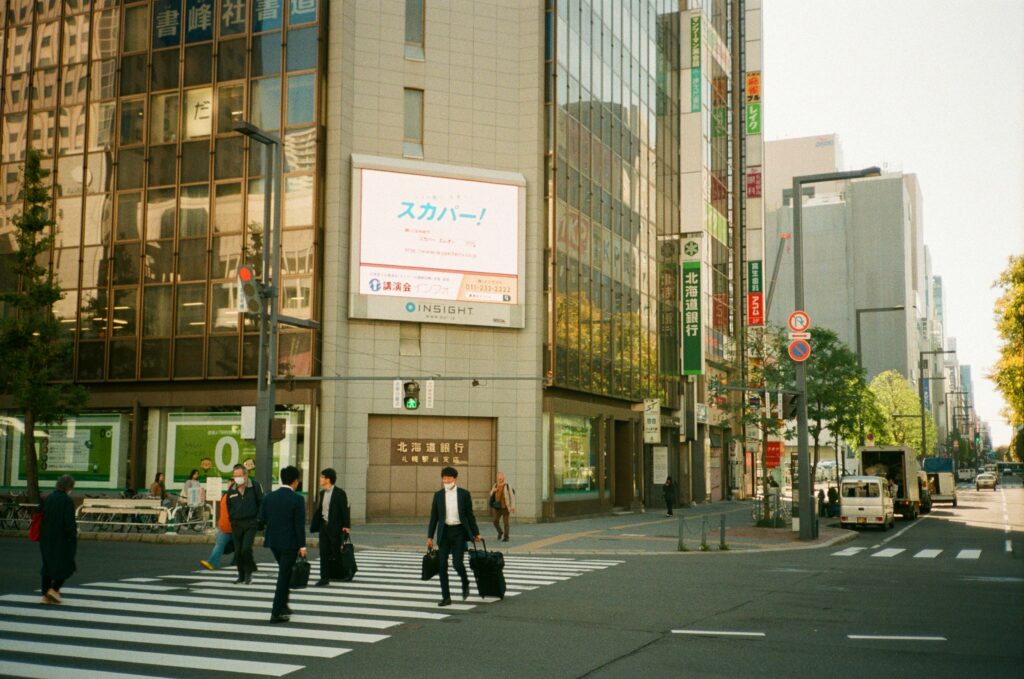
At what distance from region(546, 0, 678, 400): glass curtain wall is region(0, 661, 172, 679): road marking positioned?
95.9 ft

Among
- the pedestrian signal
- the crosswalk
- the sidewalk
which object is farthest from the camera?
the pedestrian signal

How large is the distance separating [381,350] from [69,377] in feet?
39.9

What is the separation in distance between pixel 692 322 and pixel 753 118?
2113cm

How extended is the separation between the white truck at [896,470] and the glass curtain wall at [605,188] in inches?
438

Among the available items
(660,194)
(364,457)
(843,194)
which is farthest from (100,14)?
(843,194)

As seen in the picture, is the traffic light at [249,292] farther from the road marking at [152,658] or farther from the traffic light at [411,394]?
the road marking at [152,658]

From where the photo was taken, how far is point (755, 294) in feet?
208

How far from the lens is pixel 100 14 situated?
3825 centimetres

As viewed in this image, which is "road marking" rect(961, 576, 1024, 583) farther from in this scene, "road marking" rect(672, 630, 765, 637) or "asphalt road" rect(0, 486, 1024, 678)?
"road marking" rect(672, 630, 765, 637)

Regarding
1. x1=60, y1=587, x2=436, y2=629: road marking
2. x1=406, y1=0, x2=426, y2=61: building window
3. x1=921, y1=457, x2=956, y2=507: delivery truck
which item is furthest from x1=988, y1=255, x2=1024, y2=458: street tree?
x1=60, y1=587, x2=436, y2=629: road marking

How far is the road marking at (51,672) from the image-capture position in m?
9.00

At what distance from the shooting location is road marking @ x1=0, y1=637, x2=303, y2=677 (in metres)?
9.38

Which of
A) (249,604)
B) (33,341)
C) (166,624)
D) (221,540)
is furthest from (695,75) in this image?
(166,624)

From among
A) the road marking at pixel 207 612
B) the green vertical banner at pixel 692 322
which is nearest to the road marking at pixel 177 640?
the road marking at pixel 207 612
